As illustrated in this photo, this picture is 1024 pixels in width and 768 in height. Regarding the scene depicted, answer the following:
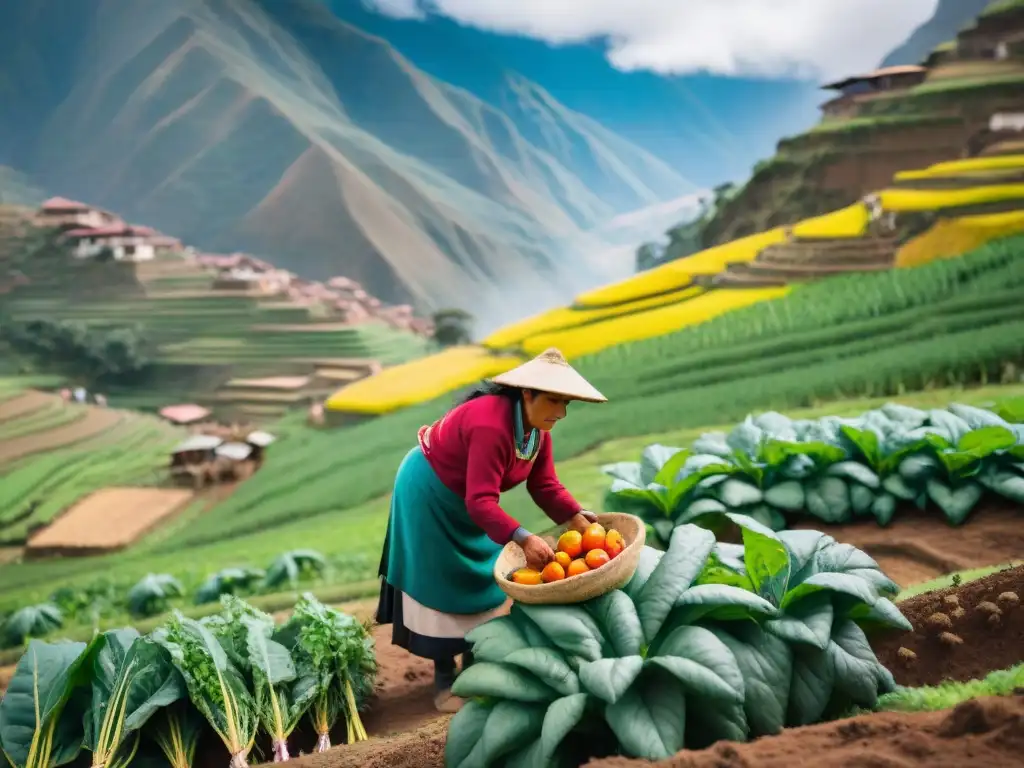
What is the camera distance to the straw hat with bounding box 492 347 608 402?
2.08 meters

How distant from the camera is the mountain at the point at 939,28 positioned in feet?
18.8

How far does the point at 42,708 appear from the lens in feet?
7.45

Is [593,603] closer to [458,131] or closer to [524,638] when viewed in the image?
[524,638]

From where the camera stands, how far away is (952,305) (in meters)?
5.18

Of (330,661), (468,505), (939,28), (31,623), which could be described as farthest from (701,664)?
(939,28)

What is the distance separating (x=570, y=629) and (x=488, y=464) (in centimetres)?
52

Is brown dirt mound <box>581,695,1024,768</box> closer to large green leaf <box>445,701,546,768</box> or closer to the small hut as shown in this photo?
large green leaf <box>445,701,546,768</box>

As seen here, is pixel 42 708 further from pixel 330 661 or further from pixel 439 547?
pixel 439 547

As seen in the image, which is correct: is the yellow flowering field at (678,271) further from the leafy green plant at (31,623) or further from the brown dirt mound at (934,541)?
the leafy green plant at (31,623)

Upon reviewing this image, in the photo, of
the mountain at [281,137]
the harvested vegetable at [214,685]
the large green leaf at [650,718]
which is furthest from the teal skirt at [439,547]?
the mountain at [281,137]

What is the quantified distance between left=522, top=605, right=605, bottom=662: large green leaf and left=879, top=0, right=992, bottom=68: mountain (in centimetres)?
570

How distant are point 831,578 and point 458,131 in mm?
6216

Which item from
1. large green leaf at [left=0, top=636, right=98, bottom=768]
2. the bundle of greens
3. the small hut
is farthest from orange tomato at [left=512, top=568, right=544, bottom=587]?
the small hut

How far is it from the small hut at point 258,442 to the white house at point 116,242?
1.80 meters
